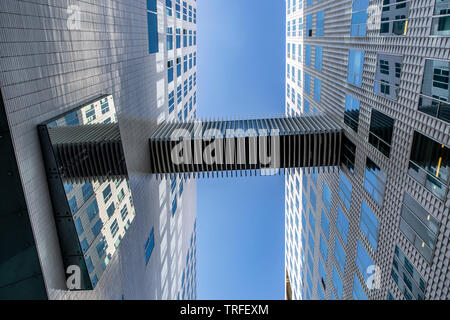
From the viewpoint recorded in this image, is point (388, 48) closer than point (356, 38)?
Yes

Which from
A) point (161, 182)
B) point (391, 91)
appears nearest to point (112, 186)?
point (161, 182)

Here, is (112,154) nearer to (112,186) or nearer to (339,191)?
(112,186)

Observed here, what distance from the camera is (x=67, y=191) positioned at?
37.5 ft

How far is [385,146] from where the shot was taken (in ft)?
49.6

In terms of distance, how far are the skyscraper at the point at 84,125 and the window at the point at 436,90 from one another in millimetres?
15270

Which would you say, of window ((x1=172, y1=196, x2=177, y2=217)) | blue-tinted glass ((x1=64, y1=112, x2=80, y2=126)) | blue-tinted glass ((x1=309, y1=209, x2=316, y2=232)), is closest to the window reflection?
blue-tinted glass ((x1=64, y1=112, x2=80, y2=126))

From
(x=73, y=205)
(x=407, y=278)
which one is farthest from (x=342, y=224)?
(x=73, y=205)

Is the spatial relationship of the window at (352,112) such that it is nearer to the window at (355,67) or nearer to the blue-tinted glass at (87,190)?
the window at (355,67)

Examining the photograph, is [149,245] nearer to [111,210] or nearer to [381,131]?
[111,210]

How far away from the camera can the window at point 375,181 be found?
51.7ft

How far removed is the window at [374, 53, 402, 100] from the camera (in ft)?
44.0

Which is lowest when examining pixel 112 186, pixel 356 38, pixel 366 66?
pixel 112 186

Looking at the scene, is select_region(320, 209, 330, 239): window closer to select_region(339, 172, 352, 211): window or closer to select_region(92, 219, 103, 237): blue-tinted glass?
select_region(339, 172, 352, 211): window
